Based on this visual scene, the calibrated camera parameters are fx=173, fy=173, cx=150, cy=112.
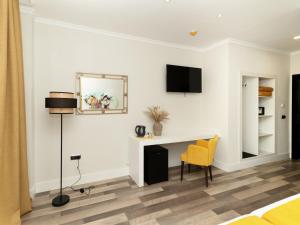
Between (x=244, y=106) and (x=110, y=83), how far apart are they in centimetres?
314

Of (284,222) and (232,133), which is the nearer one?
(284,222)

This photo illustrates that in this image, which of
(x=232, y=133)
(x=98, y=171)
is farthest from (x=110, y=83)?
(x=232, y=133)

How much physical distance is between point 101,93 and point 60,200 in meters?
1.72

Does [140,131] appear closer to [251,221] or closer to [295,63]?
[251,221]

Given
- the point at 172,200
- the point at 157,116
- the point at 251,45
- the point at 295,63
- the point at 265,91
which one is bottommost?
the point at 172,200

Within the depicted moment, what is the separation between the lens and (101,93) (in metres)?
3.04

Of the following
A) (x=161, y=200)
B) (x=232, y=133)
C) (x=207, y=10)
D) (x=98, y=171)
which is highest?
(x=207, y=10)

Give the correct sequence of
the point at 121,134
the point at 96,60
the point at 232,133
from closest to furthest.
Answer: the point at 96,60, the point at 121,134, the point at 232,133

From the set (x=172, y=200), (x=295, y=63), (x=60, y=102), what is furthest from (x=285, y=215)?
(x=295, y=63)

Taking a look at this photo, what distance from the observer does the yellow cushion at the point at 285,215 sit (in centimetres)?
→ 105

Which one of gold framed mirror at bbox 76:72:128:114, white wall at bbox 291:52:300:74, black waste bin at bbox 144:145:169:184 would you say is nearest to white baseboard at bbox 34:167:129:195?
black waste bin at bbox 144:145:169:184

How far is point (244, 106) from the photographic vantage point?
4.09m

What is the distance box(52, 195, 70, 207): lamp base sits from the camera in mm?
2298

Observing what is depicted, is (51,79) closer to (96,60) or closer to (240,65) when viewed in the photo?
(96,60)
